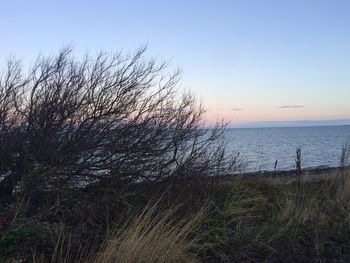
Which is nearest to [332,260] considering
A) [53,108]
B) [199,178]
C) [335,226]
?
[335,226]

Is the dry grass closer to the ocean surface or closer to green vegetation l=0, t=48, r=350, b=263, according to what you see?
green vegetation l=0, t=48, r=350, b=263

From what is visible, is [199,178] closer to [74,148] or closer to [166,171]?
[166,171]

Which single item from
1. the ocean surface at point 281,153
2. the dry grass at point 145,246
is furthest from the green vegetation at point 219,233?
the ocean surface at point 281,153

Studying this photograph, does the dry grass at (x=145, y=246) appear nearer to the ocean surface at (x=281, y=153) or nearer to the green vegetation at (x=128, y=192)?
the green vegetation at (x=128, y=192)

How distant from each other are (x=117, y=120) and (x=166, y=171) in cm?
116

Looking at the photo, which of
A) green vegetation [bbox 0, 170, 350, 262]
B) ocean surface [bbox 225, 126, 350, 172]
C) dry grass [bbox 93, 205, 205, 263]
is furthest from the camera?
ocean surface [bbox 225, 126, 350, 172]

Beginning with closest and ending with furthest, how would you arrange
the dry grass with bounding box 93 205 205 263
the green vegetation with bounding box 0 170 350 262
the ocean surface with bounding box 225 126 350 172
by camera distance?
the dry grass with bounding box 93 205 205 263, the green vegetation with bounding box 0 170 350 262, the ocean surface with bounding box 225 126 350 172

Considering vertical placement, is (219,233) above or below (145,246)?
below

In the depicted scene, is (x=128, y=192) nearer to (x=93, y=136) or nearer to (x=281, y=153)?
(x=93, y=136)

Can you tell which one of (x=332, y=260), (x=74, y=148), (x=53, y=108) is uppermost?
(x=53, y=108)

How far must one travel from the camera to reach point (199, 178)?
25.9 feet

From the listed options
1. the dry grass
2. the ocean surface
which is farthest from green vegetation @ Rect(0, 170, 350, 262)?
the ocean surface

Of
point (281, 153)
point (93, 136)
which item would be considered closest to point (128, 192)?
point (93, 136)

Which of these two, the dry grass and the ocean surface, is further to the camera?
the ocean surface
